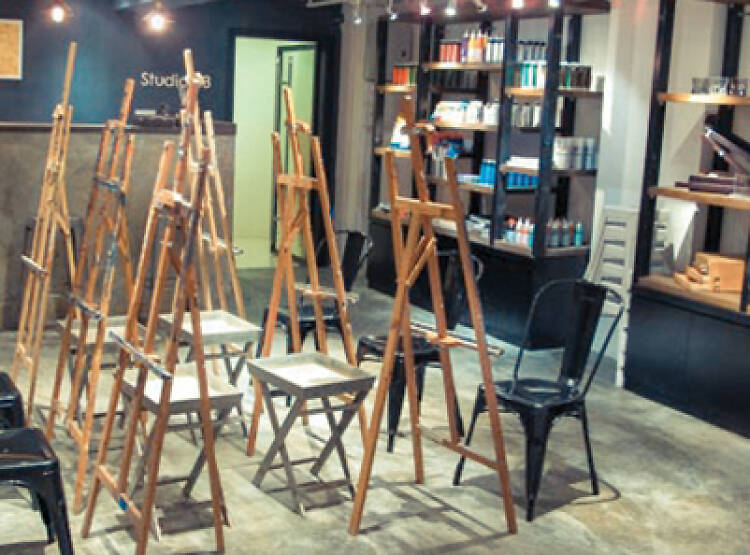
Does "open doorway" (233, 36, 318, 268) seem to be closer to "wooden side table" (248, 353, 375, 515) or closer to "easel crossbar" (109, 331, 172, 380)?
"wooden side table" (248, 353, 375, 515)

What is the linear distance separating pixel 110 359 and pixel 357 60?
15.2 ft

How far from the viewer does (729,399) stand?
5.83 meters

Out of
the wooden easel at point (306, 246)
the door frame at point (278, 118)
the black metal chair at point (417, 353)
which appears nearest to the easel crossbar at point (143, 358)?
the wooden easel at point (306, 246)

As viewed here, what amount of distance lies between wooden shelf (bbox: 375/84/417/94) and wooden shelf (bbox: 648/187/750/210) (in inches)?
120

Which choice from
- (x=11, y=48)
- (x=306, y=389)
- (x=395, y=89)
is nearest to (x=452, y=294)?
(x=306, y=389)

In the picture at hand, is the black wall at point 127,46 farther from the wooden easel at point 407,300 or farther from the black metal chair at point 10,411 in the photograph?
the wooden easel at point 407,300

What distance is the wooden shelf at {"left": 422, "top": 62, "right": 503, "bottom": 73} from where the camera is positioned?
7.77 metres

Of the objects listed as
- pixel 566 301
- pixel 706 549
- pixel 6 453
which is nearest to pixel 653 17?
pixel 566 301

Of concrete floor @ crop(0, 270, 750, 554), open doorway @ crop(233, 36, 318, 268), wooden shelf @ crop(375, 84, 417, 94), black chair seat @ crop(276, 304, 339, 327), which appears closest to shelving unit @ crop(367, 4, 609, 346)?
wooden shelf @ crop(375, 84, 417, 94)

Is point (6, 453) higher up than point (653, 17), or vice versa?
point (653, 17)

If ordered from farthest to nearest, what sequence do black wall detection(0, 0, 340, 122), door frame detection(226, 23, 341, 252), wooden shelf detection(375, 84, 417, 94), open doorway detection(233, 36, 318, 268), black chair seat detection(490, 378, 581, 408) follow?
open doorway detection(233, 36, 318, 268), door frame detection(226, 23, 341, 252), black wall detection(0, 0, 340, 122), wooden shelf detection(375, 84, 417, 94), black chair seat detection(490, 378, 581, 408)

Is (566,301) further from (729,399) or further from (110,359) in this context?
(110,359)

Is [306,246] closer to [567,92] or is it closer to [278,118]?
[567,92]

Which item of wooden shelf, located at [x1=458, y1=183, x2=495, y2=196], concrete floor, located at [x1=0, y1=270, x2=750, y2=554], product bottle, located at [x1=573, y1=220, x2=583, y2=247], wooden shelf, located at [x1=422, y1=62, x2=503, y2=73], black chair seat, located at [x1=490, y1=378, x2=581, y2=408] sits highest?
wooden shelf, located at [x1=422, y1=62, x2=503, y2=73]
